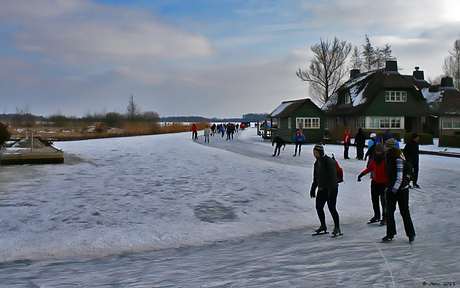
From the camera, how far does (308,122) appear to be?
3594 cm

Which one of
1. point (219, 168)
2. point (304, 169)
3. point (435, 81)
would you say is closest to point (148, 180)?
point (219, 168)

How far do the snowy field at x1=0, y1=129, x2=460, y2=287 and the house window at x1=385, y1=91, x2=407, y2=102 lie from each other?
80.4 feet

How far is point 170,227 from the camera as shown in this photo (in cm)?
811

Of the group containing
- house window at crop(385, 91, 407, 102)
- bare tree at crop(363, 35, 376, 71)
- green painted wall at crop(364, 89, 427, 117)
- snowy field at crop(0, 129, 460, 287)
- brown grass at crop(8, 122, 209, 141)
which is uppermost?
bare tree at crop(363, 35, 376, 71)

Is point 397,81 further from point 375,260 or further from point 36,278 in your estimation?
point 36,278

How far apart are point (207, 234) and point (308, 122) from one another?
2972cm

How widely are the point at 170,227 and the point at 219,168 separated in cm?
828

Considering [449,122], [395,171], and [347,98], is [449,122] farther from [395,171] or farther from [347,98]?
[395,171]

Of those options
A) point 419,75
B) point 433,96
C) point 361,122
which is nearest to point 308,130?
point 361,122

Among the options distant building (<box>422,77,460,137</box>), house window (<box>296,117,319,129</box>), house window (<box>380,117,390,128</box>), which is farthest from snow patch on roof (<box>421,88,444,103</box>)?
house window (<box>296,117,319,129</box>)

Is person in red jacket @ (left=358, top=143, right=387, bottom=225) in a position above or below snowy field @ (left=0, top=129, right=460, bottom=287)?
above

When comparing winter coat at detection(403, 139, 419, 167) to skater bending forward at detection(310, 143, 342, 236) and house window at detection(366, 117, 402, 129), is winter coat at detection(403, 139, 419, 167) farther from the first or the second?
house window at detection(366, 117, 402, 129)

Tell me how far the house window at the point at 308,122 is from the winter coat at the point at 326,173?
2935 cm

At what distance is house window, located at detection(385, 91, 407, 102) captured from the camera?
36994mm
